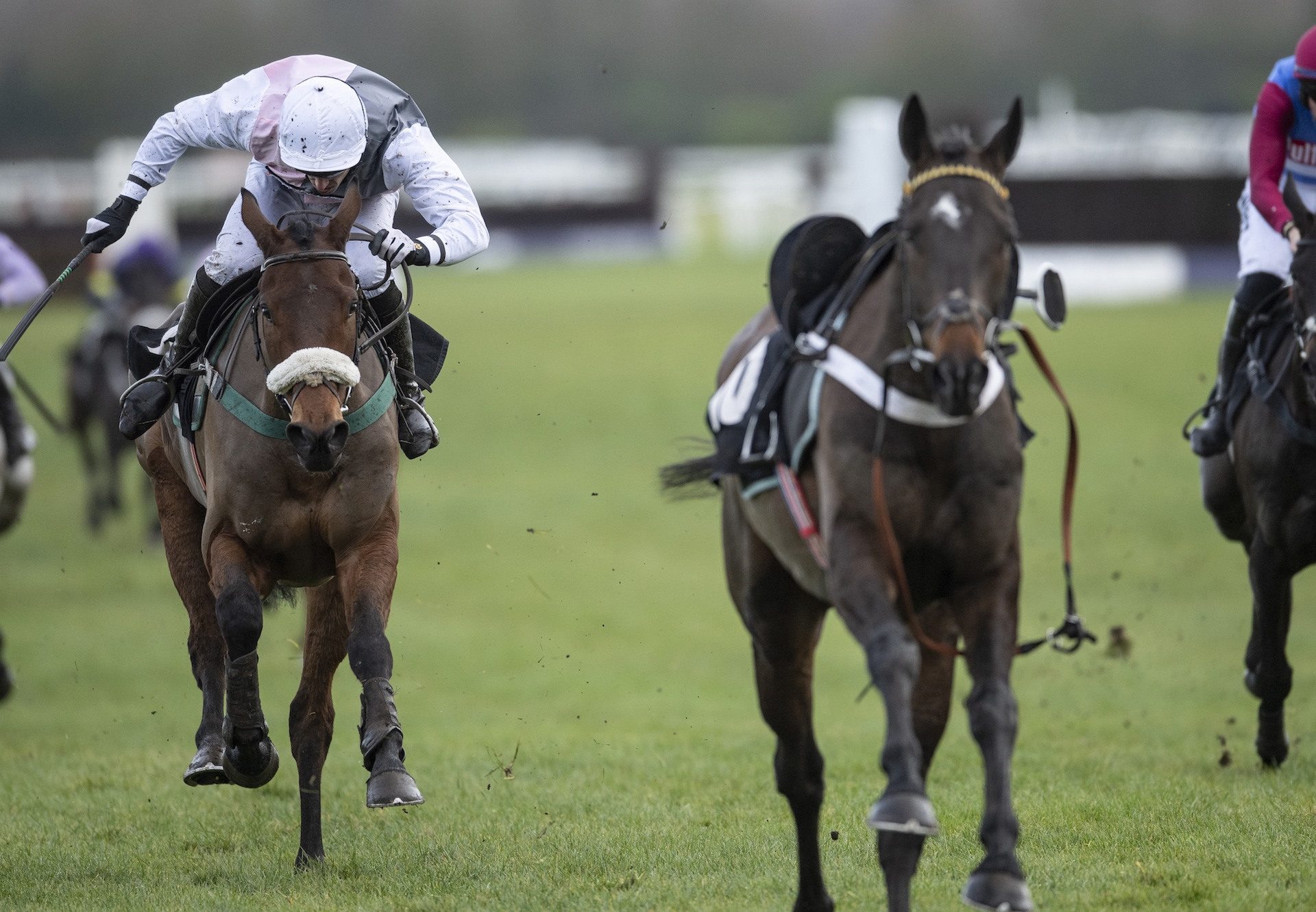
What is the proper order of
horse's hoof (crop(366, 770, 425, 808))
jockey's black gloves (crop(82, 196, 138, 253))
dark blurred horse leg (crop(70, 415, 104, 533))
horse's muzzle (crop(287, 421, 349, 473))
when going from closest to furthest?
1. horse's muzzle (crop(287, 421, 349, 473))
2. horse's hoof (crop(366, 770, 425, 808))
3. jockey's black gloves (crop(82, 196, 138, 253))
4. dark blurred horse leg (crop(70, 415, 104, 533))

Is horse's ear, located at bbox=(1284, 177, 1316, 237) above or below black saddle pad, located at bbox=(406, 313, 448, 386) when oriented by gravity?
above

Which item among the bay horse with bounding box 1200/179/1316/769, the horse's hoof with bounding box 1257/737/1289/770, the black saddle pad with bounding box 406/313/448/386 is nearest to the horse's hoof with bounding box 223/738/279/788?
the black saddle pad with bounding box 406/313/448/386

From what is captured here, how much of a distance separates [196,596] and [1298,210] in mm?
4413

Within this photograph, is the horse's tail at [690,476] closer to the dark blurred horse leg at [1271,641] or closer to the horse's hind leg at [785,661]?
the horse's hind leg at [785,661]

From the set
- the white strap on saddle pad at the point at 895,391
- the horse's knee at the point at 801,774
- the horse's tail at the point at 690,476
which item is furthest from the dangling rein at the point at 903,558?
the horse's tail at the point at 690,476

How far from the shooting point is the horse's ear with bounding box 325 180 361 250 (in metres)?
5.75

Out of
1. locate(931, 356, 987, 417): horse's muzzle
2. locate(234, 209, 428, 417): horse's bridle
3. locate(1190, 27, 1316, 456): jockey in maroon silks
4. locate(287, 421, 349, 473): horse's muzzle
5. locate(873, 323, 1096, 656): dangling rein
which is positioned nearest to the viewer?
locate(931, 356, 987, 417): horse's muzzle

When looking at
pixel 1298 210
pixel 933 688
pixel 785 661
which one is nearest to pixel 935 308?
pixel 933 688

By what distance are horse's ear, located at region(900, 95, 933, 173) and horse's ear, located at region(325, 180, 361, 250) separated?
6.57 feet

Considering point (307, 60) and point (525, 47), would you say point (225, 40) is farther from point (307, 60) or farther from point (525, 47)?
point (307, 60)

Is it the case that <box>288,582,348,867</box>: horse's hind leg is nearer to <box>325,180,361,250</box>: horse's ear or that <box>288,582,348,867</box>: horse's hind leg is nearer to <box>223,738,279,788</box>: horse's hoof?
<box>223,738,279,788</box>: horse's hoof

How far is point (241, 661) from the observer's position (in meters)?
5.75

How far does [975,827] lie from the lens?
6.38m

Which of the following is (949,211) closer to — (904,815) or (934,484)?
(934,484)
